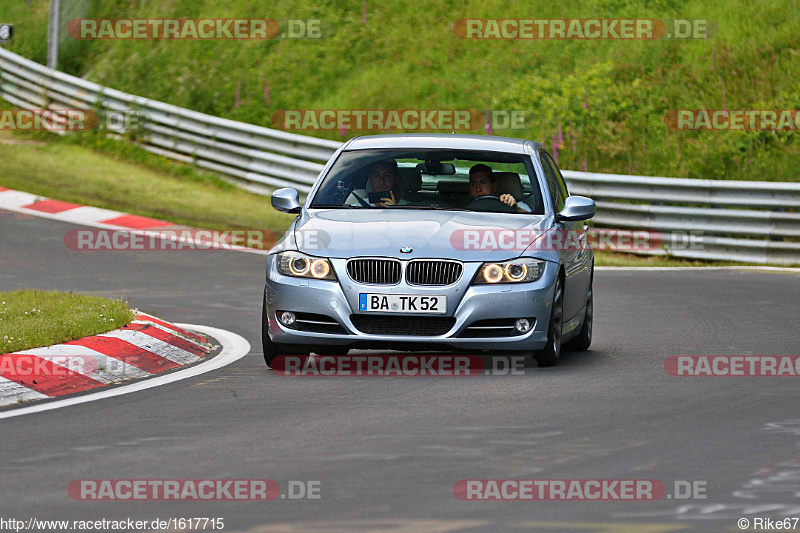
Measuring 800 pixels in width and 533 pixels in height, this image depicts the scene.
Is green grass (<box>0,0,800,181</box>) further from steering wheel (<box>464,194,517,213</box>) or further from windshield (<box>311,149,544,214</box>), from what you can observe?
steering wheel (<box>464,194,517,213</box>)

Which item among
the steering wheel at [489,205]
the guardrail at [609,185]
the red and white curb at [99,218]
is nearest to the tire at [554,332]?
the steering wheel at [489,205]

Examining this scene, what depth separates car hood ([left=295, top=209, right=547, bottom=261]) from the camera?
9.86 meters

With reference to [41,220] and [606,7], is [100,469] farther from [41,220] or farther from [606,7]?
[606,7]

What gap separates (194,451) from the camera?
7.17m

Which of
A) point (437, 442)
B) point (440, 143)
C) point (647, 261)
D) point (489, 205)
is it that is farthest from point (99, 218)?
point (437, 442)

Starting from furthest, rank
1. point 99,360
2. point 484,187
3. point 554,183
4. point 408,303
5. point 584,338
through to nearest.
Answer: point 554,183 → point 584,338 → point 484,187 → point 99,360 → point 408,303

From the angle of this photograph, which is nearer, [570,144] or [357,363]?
[357,363]

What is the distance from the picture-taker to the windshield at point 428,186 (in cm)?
→ 1091

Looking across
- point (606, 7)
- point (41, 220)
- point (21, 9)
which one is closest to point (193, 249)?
point (41, 220)

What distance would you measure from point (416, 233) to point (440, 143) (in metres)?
1.56

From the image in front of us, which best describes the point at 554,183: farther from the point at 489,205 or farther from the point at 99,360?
the point at 99,360

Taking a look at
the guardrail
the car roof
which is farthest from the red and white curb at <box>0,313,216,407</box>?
the guardrail

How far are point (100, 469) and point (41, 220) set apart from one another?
47.3ft

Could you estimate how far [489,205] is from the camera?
1085 cm
